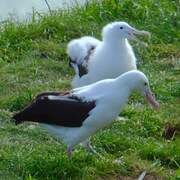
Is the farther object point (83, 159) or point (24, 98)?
point (24, 98)

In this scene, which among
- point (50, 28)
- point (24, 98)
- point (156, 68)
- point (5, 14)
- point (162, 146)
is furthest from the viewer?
point (5, 14)

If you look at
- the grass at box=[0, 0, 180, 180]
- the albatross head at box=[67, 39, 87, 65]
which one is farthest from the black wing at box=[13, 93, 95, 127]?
the albatross head at box=[67, 39, 87, 65]

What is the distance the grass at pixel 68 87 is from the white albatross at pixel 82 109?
21 centimetres

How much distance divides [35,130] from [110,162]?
Result: 934mm

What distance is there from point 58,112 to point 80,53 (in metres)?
2.39

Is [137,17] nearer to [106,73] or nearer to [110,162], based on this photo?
[106,73]

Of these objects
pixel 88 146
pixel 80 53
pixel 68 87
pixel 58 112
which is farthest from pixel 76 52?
pixel 58 112

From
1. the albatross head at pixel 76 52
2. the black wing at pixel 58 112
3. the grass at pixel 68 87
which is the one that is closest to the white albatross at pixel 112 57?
the albatross head at pixel 76 52

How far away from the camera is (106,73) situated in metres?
8.34

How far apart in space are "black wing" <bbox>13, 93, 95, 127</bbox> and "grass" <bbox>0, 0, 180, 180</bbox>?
263 mm

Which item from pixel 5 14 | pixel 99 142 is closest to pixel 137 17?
pixel 5 14

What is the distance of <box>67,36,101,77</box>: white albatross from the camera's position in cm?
866

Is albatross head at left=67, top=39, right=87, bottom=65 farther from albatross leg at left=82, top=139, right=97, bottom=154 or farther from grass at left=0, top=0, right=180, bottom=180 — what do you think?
albatross leg at left=82, top=139, right=97, bottom=154

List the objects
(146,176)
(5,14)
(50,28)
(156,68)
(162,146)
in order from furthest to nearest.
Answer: (5,14) → (50,28) → (156,68) → (162,146) → (146,176)
